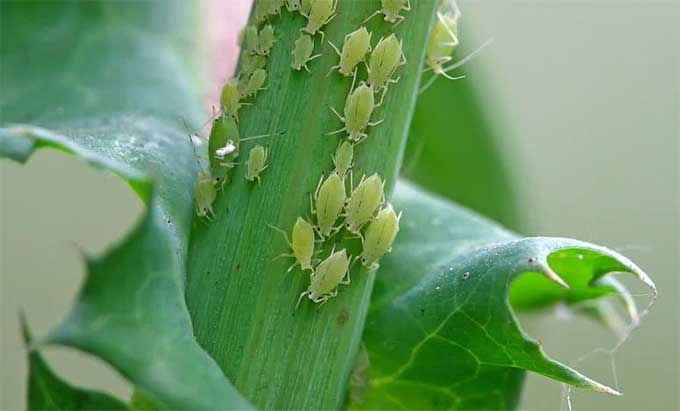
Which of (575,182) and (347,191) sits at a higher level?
(347,191)

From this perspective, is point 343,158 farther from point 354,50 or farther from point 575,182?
point 575,182

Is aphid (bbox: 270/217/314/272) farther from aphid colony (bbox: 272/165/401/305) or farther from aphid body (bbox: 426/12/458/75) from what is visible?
aphid body (bbox: 426/12/458/75)

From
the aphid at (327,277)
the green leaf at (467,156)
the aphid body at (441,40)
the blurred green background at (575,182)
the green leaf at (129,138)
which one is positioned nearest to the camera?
the green leaf at (129,138)

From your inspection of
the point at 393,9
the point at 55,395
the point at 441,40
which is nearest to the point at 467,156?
the point at 441,40

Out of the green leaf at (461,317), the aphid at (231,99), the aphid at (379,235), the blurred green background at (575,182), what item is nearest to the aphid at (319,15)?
the aphid at (231,99)

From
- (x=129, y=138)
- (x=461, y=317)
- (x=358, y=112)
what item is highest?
(x=358, y=112)

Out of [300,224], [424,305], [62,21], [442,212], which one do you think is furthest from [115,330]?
[62,21]

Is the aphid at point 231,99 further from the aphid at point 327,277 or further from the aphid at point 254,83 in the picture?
the aphid at point 327,277

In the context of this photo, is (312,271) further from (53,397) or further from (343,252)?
(53,397)
